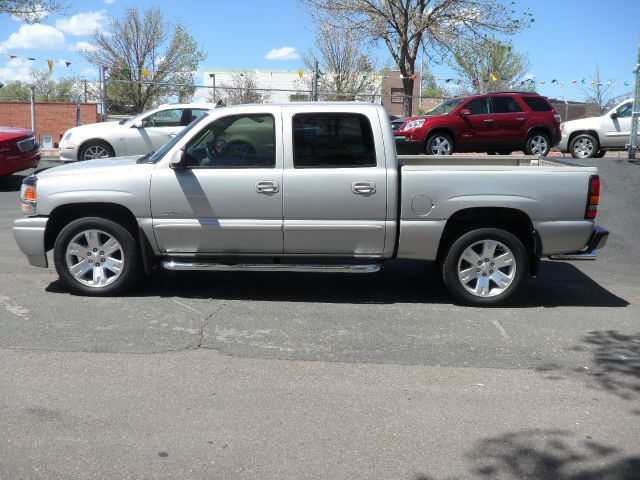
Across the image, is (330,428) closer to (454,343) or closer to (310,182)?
(454,343)

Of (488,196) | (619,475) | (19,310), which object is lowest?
(619,475)

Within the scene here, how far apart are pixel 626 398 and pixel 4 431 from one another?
3959mm

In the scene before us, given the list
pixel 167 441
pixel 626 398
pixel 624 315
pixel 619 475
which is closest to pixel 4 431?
pixel 167 441

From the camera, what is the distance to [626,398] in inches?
184

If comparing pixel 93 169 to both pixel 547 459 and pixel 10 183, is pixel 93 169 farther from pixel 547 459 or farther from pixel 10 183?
pixel 10 183

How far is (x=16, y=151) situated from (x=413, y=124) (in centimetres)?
852

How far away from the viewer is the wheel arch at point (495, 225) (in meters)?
6.70

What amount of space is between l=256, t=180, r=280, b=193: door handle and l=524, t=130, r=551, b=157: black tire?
1091cm

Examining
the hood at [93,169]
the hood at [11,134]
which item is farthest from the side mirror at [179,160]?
the hood at [11,134]

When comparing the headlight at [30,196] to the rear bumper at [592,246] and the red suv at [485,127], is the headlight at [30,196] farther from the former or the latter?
the red suv at [485,127]

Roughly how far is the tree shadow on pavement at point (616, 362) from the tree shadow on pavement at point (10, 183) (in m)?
11.9

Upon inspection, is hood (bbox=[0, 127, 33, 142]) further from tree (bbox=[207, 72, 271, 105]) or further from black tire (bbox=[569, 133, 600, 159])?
tree (bbox=[207, 72, 271, 105])

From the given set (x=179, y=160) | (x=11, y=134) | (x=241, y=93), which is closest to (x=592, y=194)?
(x=179, y=160)

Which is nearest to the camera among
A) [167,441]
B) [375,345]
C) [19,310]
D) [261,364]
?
[167,441]
